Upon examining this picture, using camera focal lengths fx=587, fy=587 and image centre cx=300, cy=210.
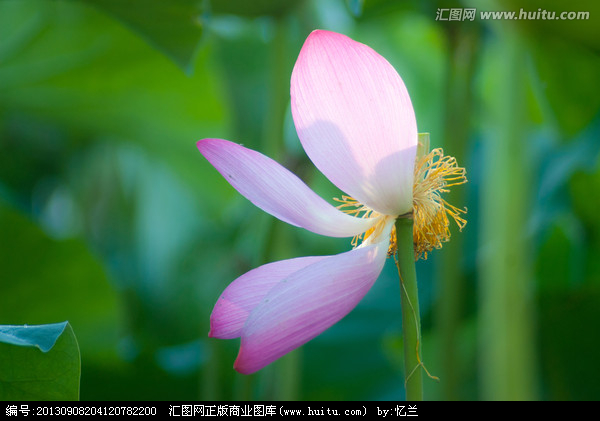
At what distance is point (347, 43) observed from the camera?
259 mm

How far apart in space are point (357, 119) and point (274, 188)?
47 mm

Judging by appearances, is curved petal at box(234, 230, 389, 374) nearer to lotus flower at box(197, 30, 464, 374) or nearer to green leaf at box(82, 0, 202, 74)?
lotus flower at box(197, 30, 464, 374)

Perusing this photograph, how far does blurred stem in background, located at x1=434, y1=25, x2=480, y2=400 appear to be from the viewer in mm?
590

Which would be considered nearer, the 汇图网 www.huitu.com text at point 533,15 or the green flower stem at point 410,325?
the green flower stem at point 410,325

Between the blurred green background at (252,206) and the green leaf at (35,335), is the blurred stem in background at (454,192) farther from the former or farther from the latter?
the green leaf at (35,335)

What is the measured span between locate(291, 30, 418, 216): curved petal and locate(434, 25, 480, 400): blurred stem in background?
35cm

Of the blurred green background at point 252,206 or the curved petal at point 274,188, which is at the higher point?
the blurred green background at point 252,206

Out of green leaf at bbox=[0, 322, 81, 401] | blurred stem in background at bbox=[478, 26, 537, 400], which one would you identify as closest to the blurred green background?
blurred stem in background at bbox=[478, 26, 537, 400]

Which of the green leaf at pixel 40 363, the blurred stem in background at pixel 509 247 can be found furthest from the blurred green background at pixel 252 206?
the green leaf at pixel 40 363

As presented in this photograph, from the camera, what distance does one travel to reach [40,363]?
0.33 m

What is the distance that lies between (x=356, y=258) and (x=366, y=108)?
0.06 metres

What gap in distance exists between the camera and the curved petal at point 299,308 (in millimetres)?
232

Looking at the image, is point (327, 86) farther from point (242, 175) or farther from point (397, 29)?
point (397, 29)

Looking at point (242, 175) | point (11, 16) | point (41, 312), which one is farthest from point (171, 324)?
point (242, 175)
